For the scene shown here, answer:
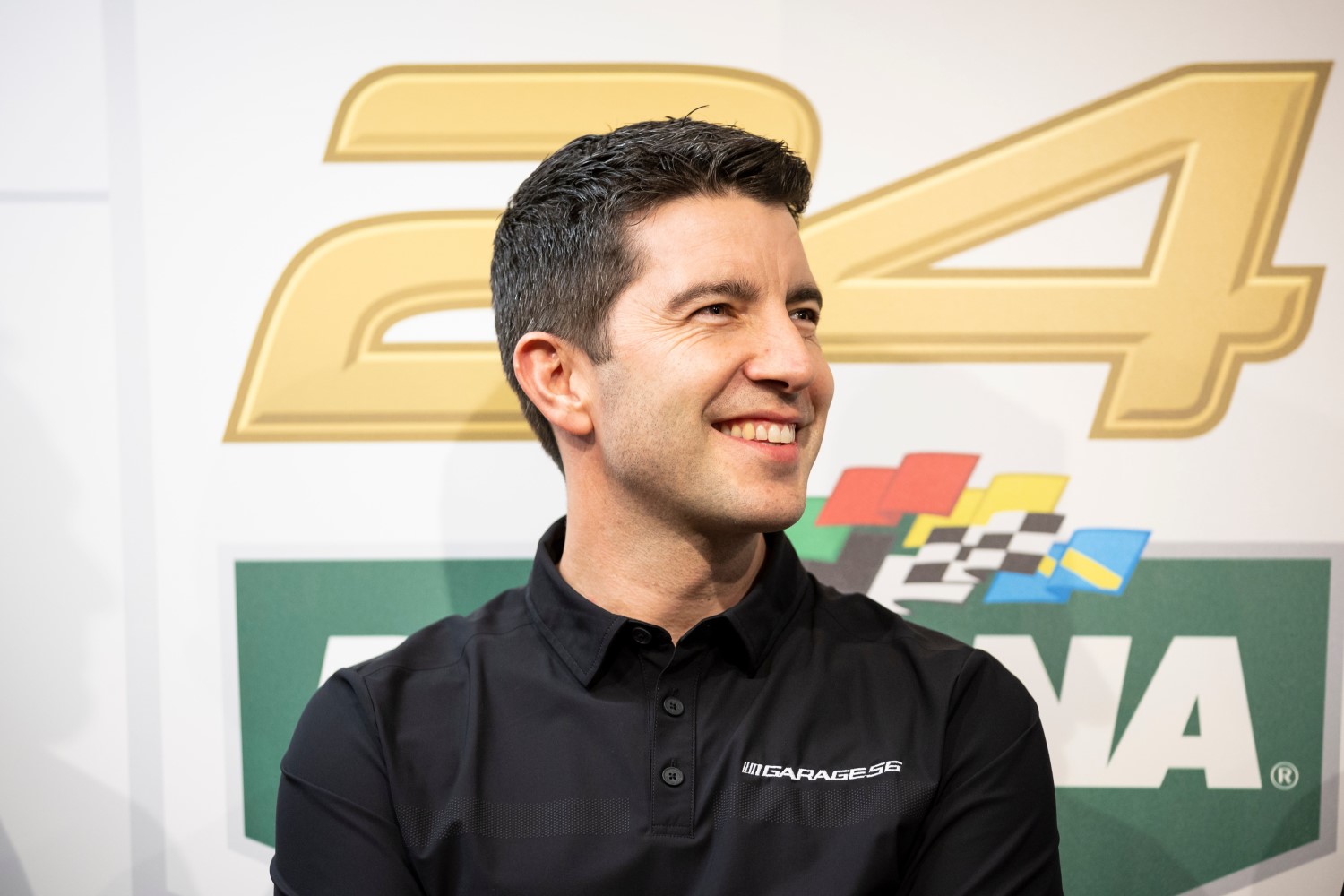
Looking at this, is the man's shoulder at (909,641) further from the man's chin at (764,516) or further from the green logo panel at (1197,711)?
the green logo panel at (1197,711)

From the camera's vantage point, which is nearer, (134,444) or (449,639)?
(449,639)

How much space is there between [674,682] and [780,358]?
40cm

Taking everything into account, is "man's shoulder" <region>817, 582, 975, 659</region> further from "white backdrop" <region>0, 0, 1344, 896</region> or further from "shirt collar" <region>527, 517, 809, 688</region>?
"white backdrop" <region>0, 0, 1344, 896</region>

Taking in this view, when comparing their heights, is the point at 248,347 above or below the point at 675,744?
above

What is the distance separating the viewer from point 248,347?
1844 mm

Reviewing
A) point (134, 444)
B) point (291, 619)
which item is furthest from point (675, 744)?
point (134, 444)

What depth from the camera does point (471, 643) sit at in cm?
145

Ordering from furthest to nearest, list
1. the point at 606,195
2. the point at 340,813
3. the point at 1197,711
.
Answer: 1. the point at 1197,711
2. the point at 606,195
3. the point at 340,813

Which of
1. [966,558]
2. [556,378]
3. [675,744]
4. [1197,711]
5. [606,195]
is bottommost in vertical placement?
[1197,711]

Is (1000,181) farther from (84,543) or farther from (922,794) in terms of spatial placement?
(84,543)

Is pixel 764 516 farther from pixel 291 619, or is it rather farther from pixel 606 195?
pixel 291 619

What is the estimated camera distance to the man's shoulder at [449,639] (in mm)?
1428

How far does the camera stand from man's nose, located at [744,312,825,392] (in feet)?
4.33

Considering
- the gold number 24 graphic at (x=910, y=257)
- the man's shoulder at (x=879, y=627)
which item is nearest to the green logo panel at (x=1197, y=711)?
the gold number 24 graphic at (x=910, y=257)
